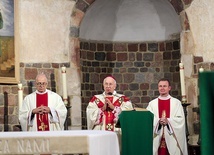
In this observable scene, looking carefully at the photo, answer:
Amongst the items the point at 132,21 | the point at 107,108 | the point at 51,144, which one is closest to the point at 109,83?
the point at 107,108

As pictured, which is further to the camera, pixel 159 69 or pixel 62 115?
pixel 159 69

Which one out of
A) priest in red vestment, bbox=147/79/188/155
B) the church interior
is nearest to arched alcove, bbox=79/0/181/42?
the church interior

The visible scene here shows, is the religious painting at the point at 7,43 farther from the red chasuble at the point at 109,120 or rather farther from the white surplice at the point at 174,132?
the white surplice at the point at 174,132

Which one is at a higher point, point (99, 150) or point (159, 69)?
point (159, 69)

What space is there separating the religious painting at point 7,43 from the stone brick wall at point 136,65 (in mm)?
1725

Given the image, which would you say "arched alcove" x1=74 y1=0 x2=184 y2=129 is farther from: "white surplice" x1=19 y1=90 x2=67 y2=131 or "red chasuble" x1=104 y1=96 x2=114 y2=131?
"red chasuble" x1=104 y1=96 x2=114 y2=131

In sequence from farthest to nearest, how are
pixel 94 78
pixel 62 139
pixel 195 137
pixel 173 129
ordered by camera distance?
pixel 94 78 → pixel 195 137 → pixel 173 129 → pixel 62 139

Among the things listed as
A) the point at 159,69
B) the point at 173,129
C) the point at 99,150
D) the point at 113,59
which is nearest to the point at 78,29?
the point at 113,59

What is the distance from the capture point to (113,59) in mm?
10367

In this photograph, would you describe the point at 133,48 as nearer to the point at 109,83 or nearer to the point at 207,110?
→ the point at 109,83

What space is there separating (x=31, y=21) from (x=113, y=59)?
6.51ft

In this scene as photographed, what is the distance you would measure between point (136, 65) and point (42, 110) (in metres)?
2.97

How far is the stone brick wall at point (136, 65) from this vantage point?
33.2ft

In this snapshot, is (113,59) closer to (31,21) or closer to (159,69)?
(159,69)
